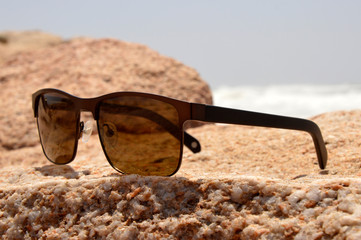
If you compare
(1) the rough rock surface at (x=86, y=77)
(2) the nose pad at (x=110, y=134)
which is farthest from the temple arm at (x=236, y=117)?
(1) the rough rock surface at (x=86, y=77)

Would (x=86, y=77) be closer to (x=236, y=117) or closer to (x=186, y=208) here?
(x=236, y=117)

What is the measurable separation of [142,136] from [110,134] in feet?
0.53

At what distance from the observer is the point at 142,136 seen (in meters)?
1.39

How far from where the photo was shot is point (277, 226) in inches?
35.5

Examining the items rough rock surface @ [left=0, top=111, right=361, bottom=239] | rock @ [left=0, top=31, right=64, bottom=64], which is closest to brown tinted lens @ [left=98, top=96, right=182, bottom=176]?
rough rock surface @ [left=0, top=111, right=361, bottom=239]

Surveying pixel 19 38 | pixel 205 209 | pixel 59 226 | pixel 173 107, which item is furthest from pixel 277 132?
pixel 19 38

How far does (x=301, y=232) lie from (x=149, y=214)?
43cm

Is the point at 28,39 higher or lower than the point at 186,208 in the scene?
higher

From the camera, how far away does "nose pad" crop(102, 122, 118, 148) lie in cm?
145

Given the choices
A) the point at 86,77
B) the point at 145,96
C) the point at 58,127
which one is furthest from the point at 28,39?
the point at 145,96

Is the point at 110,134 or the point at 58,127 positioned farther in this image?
A: the point at 58,127

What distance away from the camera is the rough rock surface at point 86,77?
3299 millimetres

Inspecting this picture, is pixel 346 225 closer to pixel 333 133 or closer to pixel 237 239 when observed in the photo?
pixel 237 239

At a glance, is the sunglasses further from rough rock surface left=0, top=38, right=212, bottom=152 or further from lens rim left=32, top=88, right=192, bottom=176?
rough rock surface left=0, top=38, right=212, bottom=152
